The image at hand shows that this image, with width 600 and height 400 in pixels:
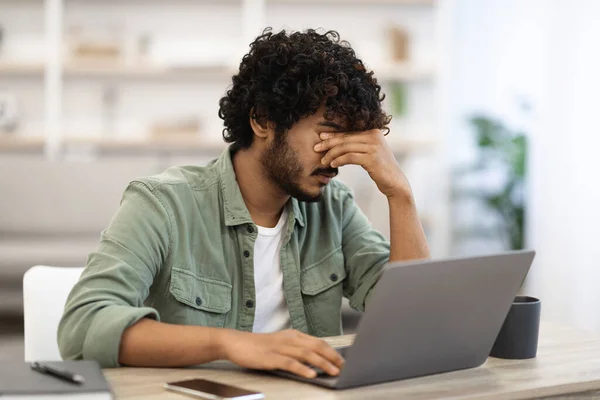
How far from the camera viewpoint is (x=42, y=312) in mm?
1535

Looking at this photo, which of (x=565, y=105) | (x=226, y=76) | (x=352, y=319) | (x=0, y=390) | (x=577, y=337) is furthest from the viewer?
(x=226, y=76)

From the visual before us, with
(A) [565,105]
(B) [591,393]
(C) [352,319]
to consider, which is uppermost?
(A) [565,105]

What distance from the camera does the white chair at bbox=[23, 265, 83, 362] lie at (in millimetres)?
1524

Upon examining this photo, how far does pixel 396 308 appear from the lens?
1.07m

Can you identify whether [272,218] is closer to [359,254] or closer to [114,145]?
[359,254]

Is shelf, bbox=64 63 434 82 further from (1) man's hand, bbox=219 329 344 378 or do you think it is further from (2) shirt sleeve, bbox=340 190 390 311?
Result: (1) man's hand, bbox=219 329 344 378

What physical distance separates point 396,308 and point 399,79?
422 cm

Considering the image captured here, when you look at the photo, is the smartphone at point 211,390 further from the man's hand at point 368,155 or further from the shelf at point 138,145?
the shelf at point 138,145

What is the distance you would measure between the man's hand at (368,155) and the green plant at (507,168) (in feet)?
10.2

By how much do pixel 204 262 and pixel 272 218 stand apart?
239mm

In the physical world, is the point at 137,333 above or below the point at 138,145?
below

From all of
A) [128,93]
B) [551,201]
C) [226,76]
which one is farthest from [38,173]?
[551,201]

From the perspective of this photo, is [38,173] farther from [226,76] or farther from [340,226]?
[340,226]

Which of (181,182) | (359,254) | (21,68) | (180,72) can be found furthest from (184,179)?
(21,68)
